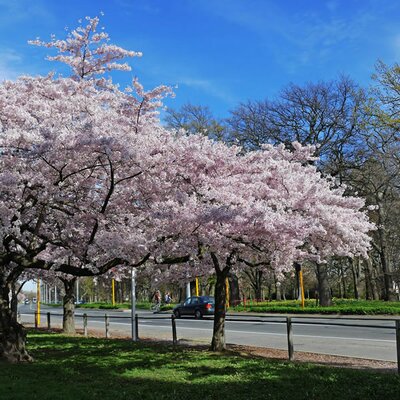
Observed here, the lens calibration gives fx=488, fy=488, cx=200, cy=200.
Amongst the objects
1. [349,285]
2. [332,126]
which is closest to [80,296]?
[349,285]

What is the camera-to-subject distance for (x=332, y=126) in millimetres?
33906

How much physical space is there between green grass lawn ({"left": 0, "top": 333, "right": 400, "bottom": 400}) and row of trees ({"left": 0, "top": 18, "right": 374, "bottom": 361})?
6.39 feet

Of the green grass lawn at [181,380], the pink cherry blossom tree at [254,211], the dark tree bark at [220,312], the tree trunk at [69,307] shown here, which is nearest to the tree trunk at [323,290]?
the tree trunk at [69,307]

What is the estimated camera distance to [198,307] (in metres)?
32.3

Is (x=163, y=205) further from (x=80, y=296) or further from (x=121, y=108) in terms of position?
(x=80, y=296)

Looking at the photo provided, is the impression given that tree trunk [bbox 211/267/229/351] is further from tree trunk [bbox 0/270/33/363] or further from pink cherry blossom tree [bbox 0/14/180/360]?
tree trunk [bbox 0/270/33/363]

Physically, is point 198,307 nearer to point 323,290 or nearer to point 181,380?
point 323,290

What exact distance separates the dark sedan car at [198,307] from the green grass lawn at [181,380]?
67.3 ft

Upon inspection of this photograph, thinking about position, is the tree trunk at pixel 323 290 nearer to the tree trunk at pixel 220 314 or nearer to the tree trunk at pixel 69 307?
the tree trunk at pixel 69 307

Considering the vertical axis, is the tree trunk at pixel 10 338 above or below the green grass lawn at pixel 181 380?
above

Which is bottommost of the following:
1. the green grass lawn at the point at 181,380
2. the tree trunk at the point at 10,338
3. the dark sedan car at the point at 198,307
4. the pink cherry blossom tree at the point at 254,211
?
the dark sedan car at the point at 198,307

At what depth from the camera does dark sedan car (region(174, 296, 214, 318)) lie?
105ft

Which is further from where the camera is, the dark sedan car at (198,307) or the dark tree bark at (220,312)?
the dark sedan car at (198,307)

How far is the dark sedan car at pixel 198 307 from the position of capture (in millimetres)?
32000
